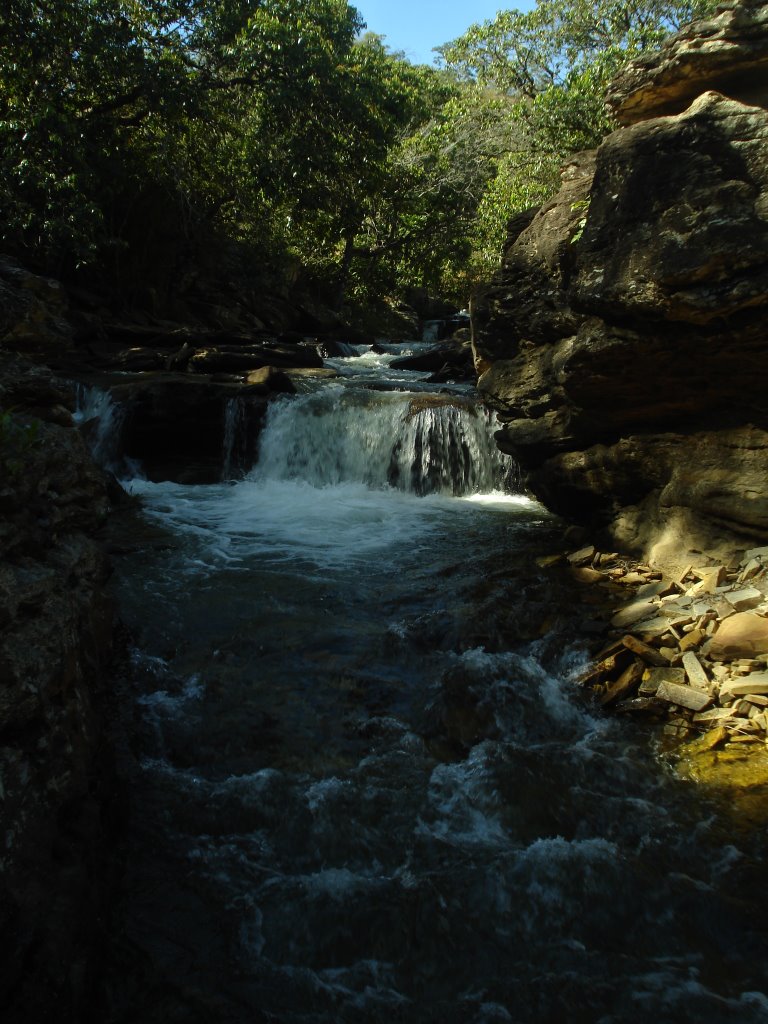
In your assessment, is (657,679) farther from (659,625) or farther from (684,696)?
(659,625)

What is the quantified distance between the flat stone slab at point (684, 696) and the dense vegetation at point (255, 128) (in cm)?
1229

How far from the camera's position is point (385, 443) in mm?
12148

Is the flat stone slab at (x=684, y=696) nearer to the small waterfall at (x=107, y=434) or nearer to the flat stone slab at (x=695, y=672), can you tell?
the flat stone slab at (x=695, y=672)

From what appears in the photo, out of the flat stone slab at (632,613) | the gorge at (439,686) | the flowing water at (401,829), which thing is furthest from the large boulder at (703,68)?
the flowing water at (401,829)

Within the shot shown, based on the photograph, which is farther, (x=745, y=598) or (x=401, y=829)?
(x=745, y=598)

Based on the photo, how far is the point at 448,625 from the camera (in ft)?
20.2

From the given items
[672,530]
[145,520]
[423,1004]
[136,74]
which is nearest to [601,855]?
[423,1004]

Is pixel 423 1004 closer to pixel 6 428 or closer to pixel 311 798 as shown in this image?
pixel 311 798

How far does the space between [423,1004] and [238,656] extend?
3172mm

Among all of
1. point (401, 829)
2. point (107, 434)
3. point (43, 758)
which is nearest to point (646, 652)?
point (401, 829)

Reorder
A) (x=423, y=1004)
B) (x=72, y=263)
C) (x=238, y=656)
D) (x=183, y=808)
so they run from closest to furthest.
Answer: (x=423, y=1004) → (x=183, y=808) → (x=238, y=656) → (x=72, y=263)

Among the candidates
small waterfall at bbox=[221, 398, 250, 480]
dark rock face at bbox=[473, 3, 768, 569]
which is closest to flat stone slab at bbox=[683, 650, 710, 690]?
dark rock face at bbox=[473, 3, 768, 569]

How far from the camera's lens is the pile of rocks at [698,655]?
4.65 metres

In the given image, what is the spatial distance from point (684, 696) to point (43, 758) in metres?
3.89
